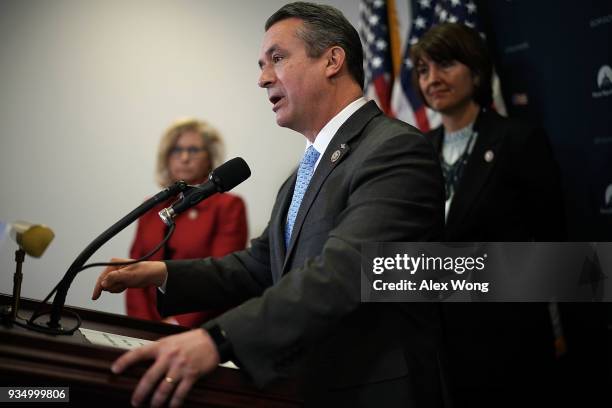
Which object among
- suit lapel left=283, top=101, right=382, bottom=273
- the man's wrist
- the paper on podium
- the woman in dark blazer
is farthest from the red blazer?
the man's wrist

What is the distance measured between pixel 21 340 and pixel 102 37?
12.8ft

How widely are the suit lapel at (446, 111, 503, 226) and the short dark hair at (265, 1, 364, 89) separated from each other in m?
0.89

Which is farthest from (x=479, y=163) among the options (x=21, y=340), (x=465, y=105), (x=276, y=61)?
(x=21, y=340)

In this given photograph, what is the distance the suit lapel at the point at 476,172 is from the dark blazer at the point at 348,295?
99 cm

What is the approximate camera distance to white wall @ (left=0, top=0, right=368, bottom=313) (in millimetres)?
4195

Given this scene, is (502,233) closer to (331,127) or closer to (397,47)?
(331,127)

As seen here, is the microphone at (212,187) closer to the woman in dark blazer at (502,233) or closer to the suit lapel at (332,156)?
the suit lapel at (332,156)

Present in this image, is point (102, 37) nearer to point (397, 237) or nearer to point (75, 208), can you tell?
point (75, 208)

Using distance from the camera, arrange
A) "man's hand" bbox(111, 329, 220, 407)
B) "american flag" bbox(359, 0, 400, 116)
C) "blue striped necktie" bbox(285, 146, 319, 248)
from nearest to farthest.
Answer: "man's hand" bbox(111, 329, 220, 407), "blue striped necktie" bbox(285, 146, 319, 248), "american flag" bbox(359, 0, 400, 116)

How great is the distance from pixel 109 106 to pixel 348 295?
3716mm

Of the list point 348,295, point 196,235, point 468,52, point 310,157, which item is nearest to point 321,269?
point 348,295

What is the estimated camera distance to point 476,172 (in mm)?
2436

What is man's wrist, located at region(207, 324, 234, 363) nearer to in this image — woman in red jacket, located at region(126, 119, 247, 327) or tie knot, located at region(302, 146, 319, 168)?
tie knot, located at region(302, 146, 319, 168)

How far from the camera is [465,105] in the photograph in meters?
2.65
